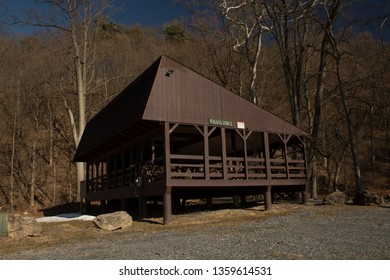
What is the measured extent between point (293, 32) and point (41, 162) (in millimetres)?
28703

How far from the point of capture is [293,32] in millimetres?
30469

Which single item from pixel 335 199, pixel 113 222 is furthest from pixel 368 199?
pixel 113 222

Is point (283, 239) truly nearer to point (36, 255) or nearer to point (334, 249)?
point (334, 249)

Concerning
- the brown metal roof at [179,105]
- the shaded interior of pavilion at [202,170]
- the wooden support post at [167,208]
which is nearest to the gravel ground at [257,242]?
the wooden support post at [167,208]

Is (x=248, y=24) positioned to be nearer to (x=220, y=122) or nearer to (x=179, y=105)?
(x=220, y=122)

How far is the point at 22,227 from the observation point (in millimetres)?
13688

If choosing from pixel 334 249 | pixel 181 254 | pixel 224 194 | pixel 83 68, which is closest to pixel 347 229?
pixel 334 249

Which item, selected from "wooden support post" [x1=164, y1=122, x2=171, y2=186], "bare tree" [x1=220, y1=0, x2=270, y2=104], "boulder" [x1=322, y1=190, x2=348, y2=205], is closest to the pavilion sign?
"wooden support post" [x1=164, y1=122, x2=171, y2=186]

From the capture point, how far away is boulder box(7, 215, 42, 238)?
13484 millimetres

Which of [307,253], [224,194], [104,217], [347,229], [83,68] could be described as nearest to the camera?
[307,253]

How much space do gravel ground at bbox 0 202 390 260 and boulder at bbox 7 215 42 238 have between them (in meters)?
2.74

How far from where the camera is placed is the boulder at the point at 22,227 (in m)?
13.5

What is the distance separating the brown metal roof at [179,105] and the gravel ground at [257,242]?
5267 mm

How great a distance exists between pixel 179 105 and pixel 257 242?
8.55m
